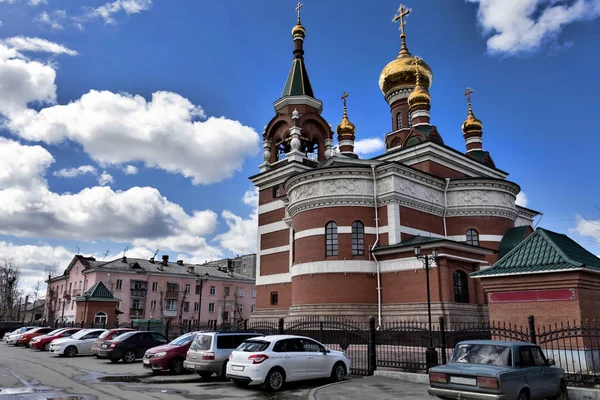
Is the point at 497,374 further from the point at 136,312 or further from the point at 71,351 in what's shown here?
the point at 136,312

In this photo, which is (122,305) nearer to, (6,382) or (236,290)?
(236,290)

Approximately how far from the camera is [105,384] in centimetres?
1170

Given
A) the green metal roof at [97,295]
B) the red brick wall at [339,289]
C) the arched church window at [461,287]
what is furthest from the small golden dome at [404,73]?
the green metal roof at [97,295]

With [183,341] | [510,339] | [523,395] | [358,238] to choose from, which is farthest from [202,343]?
[358,238]

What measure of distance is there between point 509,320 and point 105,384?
35.3 ft

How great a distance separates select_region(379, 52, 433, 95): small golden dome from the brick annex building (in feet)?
1.46

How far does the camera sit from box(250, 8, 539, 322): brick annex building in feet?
73.7

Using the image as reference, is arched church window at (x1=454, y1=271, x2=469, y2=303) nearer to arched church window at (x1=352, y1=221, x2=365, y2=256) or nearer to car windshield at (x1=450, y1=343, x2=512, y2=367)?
arched church window at (x1=352, y1=221, x2=365, y2=256)

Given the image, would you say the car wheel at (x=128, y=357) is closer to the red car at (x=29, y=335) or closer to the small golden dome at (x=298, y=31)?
the red car at (x=29, y=335)

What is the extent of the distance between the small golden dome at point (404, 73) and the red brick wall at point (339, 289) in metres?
17.7

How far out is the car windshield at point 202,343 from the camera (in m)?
12.8

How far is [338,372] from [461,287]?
1229cm

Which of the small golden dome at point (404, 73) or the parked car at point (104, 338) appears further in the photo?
the small golden dome at point (404, 73)

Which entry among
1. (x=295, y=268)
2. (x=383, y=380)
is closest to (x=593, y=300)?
(x=383, y=380)
